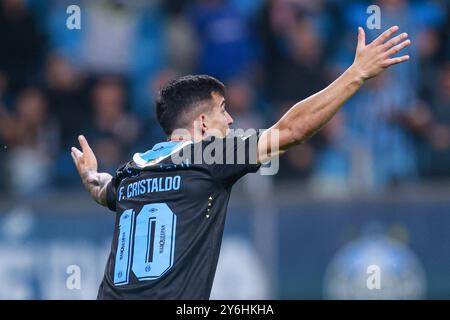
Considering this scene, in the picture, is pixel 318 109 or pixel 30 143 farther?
pixel 30 143

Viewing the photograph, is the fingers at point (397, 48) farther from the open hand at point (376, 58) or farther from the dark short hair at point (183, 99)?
the dark short hair at point (183, 99)

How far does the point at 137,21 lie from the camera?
12.5 m

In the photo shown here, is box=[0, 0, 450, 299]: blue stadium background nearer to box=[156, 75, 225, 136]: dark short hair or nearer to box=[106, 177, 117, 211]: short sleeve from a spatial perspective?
box=[106, 177, 117, 211]: short sleeve

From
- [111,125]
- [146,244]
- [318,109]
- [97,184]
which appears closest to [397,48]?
[318,109]

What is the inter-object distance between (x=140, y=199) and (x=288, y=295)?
4.99 meters

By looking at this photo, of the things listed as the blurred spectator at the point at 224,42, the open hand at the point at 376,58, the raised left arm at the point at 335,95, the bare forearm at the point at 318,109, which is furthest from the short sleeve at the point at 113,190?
the blurred spectator at the point at 224,42

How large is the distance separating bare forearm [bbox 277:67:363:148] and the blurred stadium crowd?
4645mm

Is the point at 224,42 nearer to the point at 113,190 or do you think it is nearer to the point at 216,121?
the point at 113,190

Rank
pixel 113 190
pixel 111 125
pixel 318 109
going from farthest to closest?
Result: pixel 111 125 < pixel 113 190 < pixel 318 109

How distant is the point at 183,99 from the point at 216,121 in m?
0.24

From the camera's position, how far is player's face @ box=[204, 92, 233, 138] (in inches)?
255

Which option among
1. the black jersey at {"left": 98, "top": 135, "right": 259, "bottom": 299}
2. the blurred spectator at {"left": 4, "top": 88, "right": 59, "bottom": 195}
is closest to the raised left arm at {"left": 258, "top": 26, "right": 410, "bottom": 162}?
the black jersey at {"left": 98, "top": 135, "right": 259, "bottom": 299}

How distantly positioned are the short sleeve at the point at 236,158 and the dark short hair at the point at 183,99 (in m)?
→ 0.36

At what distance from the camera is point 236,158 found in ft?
20.2
